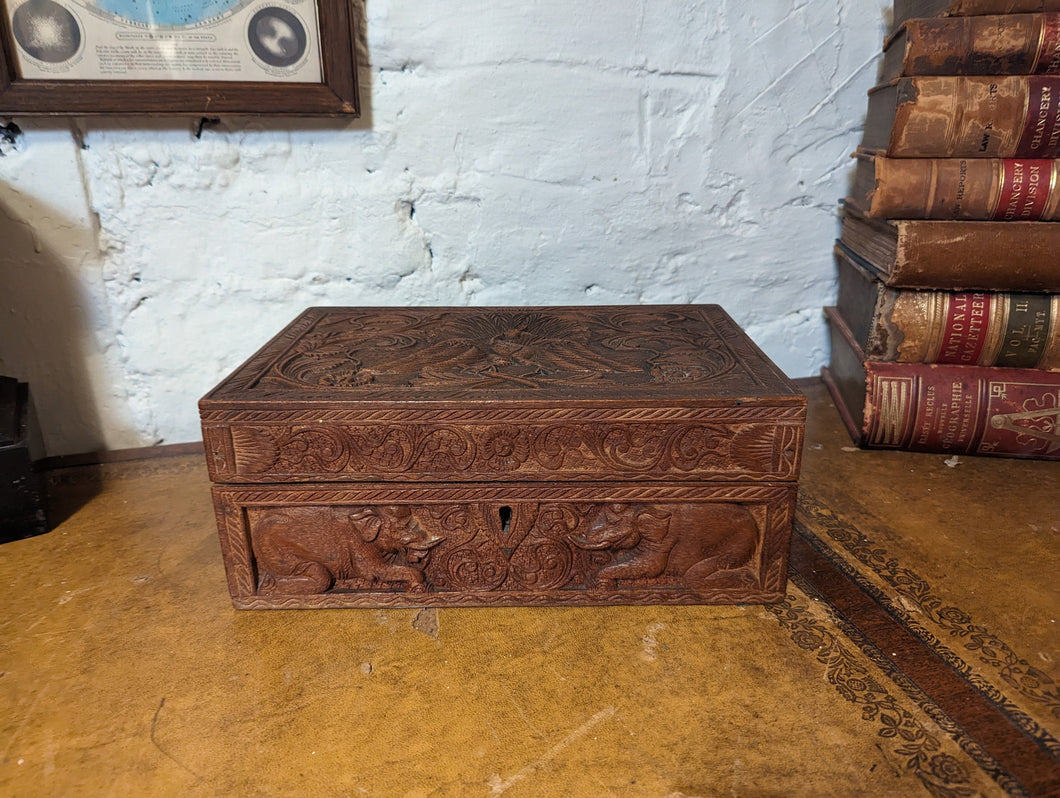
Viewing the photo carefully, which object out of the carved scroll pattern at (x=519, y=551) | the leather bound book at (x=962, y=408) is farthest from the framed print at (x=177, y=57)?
the leather bound book at (x=962, y=408)

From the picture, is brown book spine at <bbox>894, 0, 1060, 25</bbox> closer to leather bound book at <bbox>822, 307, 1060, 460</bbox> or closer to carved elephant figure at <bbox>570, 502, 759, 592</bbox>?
leather bound book at <bbox>822, 307, 1060, 460</bbox>

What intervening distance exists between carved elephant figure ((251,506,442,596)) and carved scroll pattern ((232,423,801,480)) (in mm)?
82

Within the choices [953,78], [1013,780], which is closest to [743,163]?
[953,78]

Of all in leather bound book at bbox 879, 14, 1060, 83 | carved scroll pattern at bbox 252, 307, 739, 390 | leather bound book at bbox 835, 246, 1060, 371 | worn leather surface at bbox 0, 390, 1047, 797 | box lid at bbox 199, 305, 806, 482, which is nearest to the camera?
worn leather surface at bbox 0, 390, 1047, 797

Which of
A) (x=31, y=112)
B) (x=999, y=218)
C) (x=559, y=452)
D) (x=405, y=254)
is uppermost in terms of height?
(x=31, y=112)

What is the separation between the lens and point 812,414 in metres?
1.88

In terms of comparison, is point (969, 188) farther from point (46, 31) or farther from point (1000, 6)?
point (46, 31)

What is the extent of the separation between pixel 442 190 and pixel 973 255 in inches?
47.7

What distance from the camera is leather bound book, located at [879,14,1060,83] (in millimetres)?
1412

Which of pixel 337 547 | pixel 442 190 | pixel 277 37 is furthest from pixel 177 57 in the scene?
pixel 337 547

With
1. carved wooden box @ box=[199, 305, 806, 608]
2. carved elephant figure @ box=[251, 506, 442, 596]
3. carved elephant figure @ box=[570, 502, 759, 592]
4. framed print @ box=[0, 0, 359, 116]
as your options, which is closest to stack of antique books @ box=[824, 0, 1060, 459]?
carved wooden box @ box=[199, 305, 806, 608]

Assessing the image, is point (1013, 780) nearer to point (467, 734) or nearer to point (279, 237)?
point (467, 734)

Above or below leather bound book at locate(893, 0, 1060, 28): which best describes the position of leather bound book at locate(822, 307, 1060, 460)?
below

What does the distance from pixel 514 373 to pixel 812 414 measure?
1023 mm
